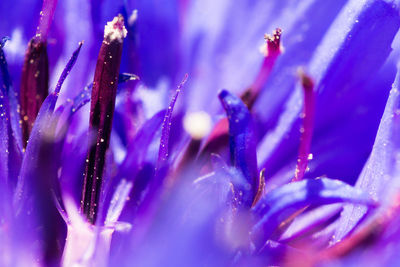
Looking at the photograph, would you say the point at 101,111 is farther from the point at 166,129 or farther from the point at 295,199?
the point at 295,199

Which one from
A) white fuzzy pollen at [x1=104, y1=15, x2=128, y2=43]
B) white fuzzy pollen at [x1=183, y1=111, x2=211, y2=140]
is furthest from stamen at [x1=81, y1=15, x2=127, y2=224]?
white fuzzy pollen at [x1=183, y1=111, x2=211, y2=140]

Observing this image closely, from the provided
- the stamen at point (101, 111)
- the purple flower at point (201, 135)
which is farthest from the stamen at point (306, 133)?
the stamen at point (101, 111)

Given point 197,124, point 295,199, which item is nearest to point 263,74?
point 197,124

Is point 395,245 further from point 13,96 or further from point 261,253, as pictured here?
point 13,96

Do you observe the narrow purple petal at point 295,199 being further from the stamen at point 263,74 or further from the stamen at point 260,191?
the stamen at point 263,74

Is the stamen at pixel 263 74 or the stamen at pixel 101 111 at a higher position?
the stamen at pixel 263 74

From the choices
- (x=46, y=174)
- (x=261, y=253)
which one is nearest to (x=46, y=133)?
(x=46, y=174)

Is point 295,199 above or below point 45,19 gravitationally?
below
